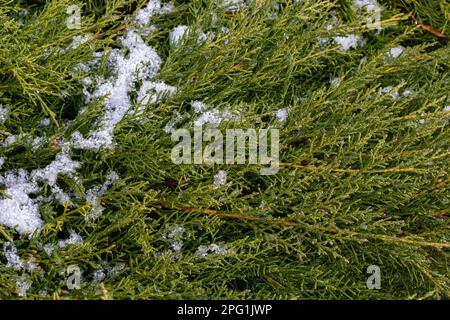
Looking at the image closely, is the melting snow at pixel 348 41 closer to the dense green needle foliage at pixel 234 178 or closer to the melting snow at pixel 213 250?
the dense green needle foliage at pixel 234 178

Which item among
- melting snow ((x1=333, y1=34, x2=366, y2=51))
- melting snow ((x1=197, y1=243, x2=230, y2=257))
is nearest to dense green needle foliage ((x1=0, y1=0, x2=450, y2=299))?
melting snow ((x1=197, y1=243, x2=230, y2=257))

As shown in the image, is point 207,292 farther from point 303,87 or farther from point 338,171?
point 303,87
